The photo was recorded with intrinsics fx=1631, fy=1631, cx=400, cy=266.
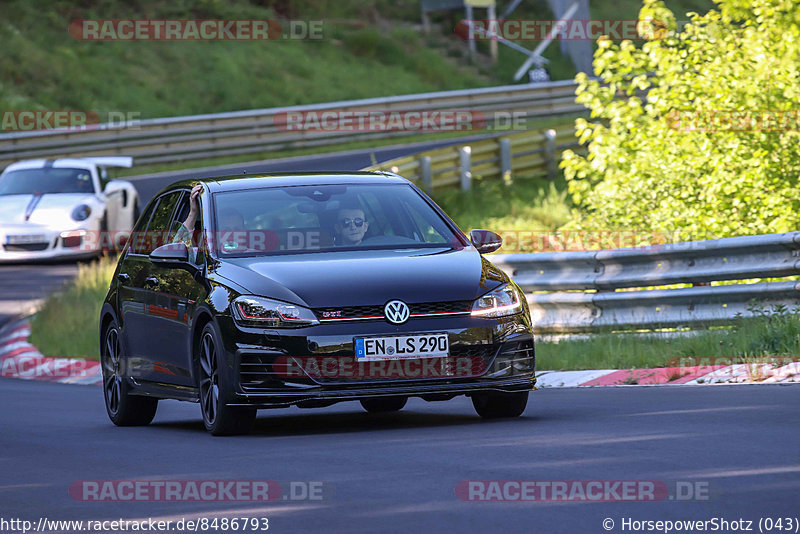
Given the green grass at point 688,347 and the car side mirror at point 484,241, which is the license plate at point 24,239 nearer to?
the green grass at point 688,347

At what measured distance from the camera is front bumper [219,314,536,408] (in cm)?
855

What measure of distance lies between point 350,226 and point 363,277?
34.5 inches

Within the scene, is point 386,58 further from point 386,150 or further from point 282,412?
point 282,412

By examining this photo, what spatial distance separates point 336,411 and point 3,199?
43.9ft

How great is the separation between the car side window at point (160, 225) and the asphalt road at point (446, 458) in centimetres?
116

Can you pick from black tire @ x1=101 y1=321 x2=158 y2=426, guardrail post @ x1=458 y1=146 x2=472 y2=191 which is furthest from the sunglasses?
guardrail post @ x1=458 y1=146 x2=472 y2=191

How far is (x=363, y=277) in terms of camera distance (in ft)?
28.7

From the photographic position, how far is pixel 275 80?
42.8m

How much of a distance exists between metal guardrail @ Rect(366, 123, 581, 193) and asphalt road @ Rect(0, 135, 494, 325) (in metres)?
0.95

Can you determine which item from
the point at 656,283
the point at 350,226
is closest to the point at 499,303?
the point at 350,226

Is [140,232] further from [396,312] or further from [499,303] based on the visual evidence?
[499,303]

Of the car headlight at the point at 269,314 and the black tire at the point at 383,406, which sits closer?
the car headlight at the point at 269,314

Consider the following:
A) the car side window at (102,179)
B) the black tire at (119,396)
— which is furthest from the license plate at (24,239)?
the black tire at (119,396)

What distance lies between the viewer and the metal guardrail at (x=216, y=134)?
3331cm
